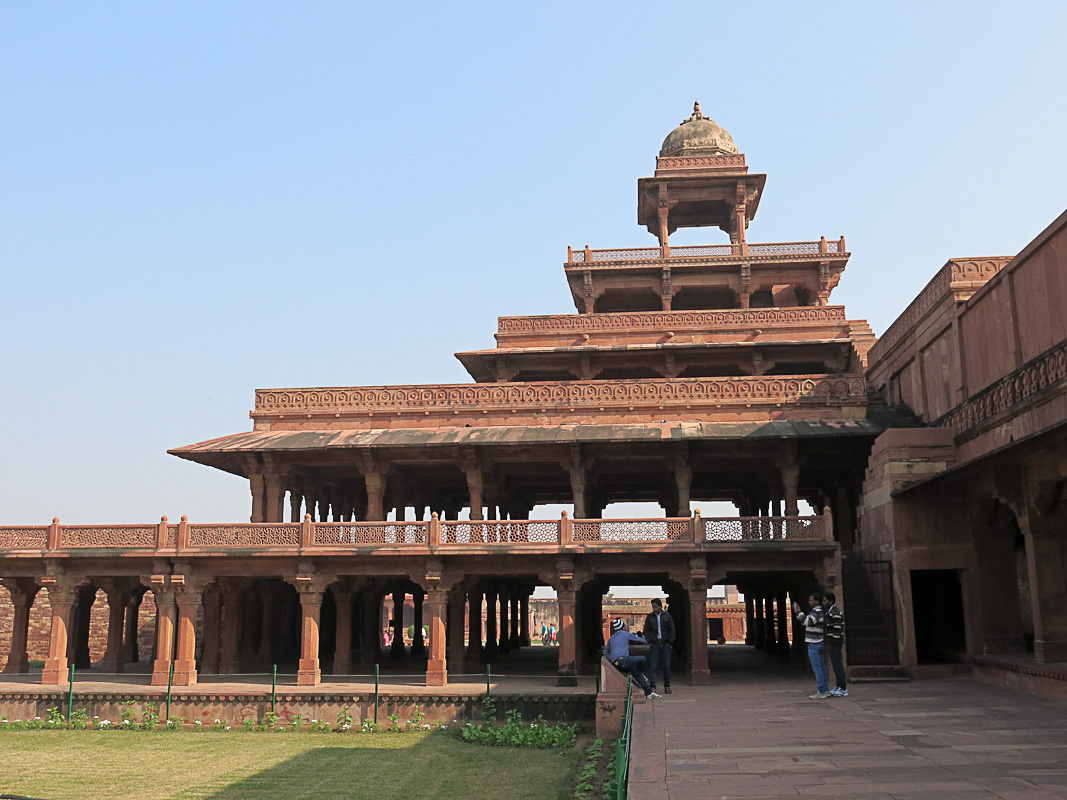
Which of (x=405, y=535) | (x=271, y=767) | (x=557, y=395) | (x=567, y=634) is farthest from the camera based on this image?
(x=557, y=395)

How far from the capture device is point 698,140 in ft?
123

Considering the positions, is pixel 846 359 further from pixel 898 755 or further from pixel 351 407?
pixel 898 755

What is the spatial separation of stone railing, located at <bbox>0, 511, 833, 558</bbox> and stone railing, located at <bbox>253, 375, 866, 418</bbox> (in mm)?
4153

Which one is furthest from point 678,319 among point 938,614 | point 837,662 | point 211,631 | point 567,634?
point 837,662

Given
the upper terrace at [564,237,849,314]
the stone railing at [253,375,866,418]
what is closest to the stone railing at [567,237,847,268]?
the upper terrace at [564,237,849,314]

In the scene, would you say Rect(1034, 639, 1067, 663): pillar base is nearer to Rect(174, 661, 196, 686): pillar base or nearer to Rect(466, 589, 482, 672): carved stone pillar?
Rect(466, 589, 482, 672): carved stone pillar

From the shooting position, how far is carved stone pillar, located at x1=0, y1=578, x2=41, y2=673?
26797 mm

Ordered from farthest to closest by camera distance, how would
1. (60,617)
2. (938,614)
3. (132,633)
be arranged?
(132,633)
(60,617)
(938,614)

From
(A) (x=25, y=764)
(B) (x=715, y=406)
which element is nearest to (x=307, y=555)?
(A) (x=25, y=764)

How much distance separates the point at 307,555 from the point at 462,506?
11534mm

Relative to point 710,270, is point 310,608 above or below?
below

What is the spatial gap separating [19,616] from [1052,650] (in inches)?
1013

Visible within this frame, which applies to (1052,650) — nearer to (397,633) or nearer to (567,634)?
(567,634)

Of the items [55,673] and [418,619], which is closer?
[55,673]
